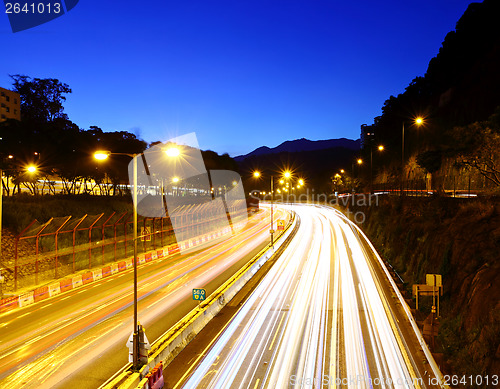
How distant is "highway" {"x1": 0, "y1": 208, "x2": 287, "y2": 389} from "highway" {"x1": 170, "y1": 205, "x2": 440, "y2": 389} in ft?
9.80

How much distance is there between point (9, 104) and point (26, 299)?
7130cm

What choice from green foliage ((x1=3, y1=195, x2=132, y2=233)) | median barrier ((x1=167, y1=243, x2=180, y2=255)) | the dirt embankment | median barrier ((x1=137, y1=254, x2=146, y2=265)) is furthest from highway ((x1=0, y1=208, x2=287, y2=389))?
the dirt embankment

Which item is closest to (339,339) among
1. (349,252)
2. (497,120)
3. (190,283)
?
(190,283)

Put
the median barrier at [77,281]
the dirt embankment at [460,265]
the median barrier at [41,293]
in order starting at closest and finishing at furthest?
the dirt embankment at [460,265]
the median barrier at [41,293]
the median barrier at [77,281]

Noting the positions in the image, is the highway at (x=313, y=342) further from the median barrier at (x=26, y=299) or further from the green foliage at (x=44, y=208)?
the green foliage at (x=44, y=208)

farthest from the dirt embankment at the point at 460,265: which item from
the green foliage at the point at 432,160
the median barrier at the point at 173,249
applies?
the median barrier at the point at 173,249

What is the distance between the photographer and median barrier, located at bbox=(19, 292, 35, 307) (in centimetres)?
2001

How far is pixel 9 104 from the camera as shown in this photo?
7456 centimetres

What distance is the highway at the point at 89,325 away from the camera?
477 inches

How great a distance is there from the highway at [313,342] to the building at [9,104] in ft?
242

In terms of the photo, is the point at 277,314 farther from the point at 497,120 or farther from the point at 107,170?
the point at 107,170

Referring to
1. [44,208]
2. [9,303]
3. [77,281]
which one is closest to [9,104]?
[44,208]

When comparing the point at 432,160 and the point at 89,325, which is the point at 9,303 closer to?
the point at 89,325

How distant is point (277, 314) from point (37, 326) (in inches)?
461
